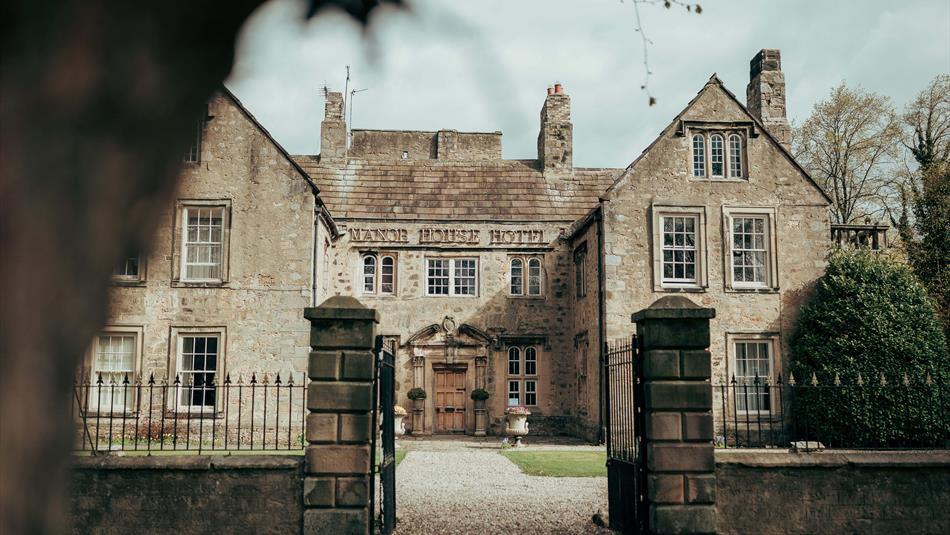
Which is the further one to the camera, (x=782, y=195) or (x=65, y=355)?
(x=782, y=195)

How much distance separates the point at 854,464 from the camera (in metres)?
8.48

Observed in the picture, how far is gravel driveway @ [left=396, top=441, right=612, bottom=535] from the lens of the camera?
9305mm

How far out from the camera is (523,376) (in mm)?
22891

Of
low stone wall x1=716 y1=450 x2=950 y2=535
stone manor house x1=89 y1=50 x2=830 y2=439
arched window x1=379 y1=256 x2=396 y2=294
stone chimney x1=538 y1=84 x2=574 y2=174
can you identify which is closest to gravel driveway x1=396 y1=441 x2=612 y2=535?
low stone wall x1=716 y1=450 x2=950 y2=535

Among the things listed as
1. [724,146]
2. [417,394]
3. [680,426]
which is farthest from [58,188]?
[417,394]

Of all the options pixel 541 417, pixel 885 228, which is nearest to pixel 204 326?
pixel 541 417

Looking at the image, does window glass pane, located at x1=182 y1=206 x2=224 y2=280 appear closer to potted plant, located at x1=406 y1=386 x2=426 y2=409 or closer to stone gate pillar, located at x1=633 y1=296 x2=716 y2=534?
potted plant, located at x1=406 y1=386 x2=426 y2=409

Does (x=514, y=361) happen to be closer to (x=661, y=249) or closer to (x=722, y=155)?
(x=661, y=249)

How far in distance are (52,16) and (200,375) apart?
17926 mm

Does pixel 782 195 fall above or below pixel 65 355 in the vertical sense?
above

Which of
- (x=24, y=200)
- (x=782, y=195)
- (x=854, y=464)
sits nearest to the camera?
(x=24, y=200)

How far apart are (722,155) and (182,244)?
1322 centimetres

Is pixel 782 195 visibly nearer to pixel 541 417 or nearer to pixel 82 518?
pixel 541 417

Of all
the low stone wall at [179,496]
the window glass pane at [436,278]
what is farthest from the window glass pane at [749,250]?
the low stone wall at [179,496]
